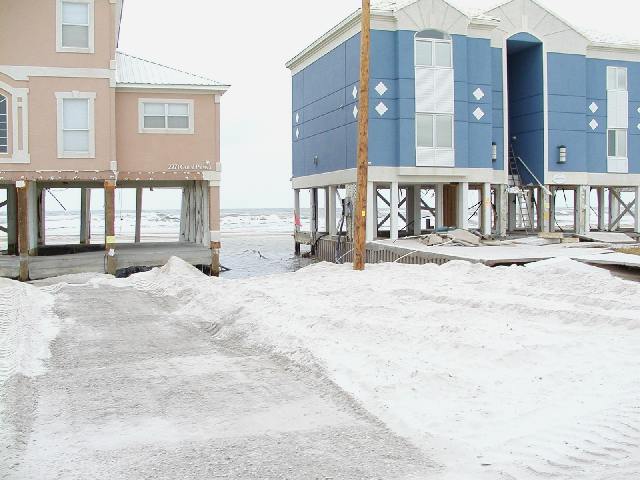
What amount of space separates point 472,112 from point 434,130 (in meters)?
2.12

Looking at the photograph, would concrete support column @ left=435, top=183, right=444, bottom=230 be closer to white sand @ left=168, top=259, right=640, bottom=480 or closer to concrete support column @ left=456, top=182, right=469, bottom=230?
concrete support column @ left=456, top=182, right=469, bottom=230

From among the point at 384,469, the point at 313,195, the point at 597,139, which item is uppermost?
the point at 597,139

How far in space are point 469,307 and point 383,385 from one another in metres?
4.77

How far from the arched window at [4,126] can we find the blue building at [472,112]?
12337mm

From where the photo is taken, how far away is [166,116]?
24516 mm

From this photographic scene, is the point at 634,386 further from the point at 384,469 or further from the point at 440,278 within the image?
the point at 440,278

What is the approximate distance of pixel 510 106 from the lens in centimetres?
3497

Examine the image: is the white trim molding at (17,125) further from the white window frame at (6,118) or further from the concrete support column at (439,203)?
the concrete support column at (439,203)

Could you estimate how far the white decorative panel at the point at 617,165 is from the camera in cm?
3394

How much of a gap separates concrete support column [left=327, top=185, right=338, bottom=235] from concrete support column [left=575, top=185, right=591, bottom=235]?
36.6ft

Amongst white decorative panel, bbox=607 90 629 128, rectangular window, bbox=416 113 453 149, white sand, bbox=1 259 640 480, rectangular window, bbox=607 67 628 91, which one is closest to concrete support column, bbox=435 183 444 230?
rectangular window, bbox=416 113 453 149

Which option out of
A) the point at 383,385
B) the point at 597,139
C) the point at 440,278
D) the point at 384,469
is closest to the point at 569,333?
the point at 383,385

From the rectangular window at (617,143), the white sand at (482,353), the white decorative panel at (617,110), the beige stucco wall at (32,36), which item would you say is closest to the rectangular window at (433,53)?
the white decorative panel at (617,110)

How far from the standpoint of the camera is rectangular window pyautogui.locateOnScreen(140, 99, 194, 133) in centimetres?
2438
